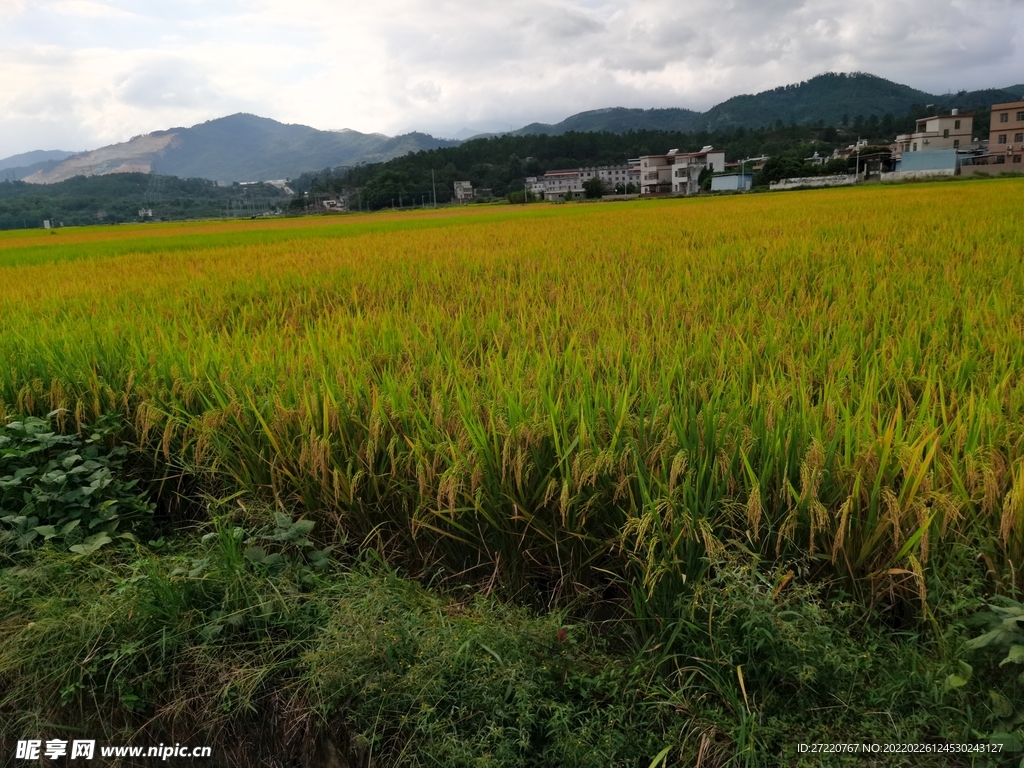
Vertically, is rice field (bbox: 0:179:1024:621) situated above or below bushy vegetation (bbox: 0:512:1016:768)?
above

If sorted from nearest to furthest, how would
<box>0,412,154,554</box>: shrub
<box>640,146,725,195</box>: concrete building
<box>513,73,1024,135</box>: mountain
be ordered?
<box>0,412,154,554</box>: shrub
<box>640,146,725,195</box>: concrete building
<box>513,73,1024,135</box>: mountain

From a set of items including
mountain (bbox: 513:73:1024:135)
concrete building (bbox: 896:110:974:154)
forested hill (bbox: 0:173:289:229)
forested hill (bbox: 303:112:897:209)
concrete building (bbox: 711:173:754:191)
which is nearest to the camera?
concrete building (bbox: 711:173:754:191)

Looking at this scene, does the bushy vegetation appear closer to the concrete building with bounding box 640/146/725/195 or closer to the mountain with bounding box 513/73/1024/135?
the concrete building with bounding box 640/146/725/195

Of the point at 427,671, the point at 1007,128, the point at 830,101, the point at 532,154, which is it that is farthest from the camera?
the point at 830,101

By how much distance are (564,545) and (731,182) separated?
54135mm

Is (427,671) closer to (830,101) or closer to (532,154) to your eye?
(532,154)

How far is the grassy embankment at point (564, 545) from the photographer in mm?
1354

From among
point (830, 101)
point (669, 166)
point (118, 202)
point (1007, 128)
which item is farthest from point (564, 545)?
point (830, 101)

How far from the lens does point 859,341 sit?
8.57ft

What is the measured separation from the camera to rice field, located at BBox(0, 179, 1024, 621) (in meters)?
1.52

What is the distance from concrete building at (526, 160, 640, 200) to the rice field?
7072 cm

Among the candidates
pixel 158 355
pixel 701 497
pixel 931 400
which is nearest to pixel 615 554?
pixel 701 497

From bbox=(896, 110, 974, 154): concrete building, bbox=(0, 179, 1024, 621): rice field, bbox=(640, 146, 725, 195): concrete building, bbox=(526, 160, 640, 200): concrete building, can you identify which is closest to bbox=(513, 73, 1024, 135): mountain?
bbox=(526, 160, 640, 200): concrete building

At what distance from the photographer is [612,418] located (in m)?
1.89
